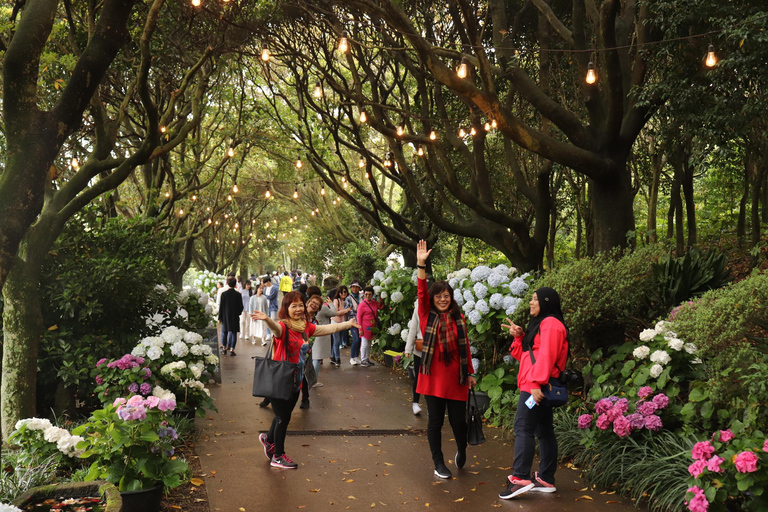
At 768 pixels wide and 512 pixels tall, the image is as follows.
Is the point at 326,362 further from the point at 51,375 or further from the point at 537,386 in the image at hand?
the point at 537,386

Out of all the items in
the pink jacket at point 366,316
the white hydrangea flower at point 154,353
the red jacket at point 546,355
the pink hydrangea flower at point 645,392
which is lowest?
the pink hydrangea flower at point 645,392

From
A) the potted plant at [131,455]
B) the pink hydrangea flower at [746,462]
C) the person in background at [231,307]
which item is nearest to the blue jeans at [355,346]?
the person in background at [231,307]

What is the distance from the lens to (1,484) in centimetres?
514

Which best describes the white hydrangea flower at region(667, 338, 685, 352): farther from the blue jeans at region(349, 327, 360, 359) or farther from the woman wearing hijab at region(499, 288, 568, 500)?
the blue jeans at region(349, 327, 360, 359)

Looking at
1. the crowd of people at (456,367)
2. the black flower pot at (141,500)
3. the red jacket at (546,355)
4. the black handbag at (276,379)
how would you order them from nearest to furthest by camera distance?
the black flower pot at (141,500), the red jacket at (546,355), the crowd of people at (456,367), the black handbag at (276,379)

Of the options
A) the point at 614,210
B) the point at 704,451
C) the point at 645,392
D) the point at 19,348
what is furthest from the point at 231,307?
the point at 704,451

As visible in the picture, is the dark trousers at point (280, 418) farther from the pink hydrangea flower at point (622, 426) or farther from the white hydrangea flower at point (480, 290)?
the white hydrangea flower at point (480, 290)

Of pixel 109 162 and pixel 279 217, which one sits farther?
pixel 279 217

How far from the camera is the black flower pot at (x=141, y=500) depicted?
501 centimetres

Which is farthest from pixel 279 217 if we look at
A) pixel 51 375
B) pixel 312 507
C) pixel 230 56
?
pixel 312 507

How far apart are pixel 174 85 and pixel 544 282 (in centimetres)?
960

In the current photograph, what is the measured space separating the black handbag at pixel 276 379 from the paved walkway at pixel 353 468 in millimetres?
778

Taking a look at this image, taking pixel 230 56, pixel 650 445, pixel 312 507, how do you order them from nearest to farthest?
pixel 312 507 < pixel 650 445 < pixel 230 56

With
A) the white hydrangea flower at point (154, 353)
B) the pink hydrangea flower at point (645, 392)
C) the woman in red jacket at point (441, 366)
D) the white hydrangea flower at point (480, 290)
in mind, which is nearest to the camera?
the pink hydrangea flower at point (645, 392)
